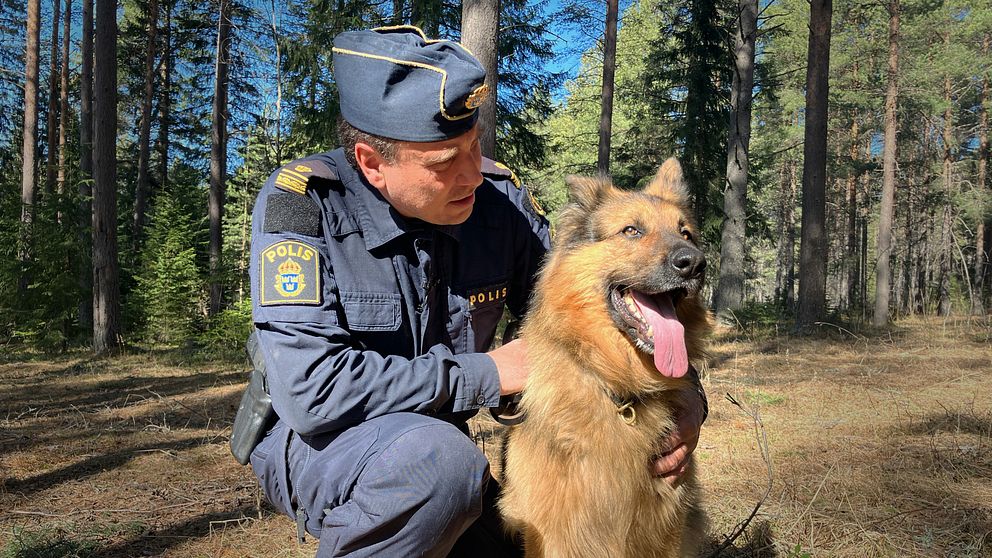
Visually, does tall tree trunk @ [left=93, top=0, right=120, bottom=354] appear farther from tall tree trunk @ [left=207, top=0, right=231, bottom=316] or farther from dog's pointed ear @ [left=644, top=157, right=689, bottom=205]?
dog's pointed ear @ [left=644, top=157, right=689, bottom=205]

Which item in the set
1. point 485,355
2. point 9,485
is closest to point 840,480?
point 485,355

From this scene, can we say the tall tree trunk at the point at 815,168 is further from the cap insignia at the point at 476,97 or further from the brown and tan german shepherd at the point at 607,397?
the cap insignia at the point at 476,97

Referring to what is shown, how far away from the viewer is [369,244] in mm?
2422

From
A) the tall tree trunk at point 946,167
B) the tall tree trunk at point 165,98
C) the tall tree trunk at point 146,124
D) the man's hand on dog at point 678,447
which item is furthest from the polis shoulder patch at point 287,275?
the tall tree trunk at point 946,167

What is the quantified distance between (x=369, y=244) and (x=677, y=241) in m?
1.28

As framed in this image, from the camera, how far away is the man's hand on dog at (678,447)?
2.51 metres

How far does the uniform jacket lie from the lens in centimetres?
208

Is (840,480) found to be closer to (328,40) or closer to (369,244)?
(369,244)

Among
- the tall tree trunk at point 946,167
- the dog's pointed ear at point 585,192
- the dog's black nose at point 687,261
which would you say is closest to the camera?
the dog's black nose at point 687,261

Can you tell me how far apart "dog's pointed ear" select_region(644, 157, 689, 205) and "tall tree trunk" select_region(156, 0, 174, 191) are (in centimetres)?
2190

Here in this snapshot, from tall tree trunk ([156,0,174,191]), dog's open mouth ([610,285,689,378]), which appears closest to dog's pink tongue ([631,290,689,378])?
dog's open mouth ([610,285,689,378])

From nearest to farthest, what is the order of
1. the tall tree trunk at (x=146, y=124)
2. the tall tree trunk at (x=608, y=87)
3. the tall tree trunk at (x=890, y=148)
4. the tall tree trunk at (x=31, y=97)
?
the tall tree trunk at (x=608, y=87) < the tall tree trunk at (x=31, y=97) < the tall tree trunk at (x=890, y=148) < the tall tree trunk at (x=146, y=124)

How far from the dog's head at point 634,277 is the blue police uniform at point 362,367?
0.50m

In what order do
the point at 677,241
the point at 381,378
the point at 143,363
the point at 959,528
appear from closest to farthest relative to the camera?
the point at 381,378
the point at 677,241
the point at 959,528
the point at 143,363
